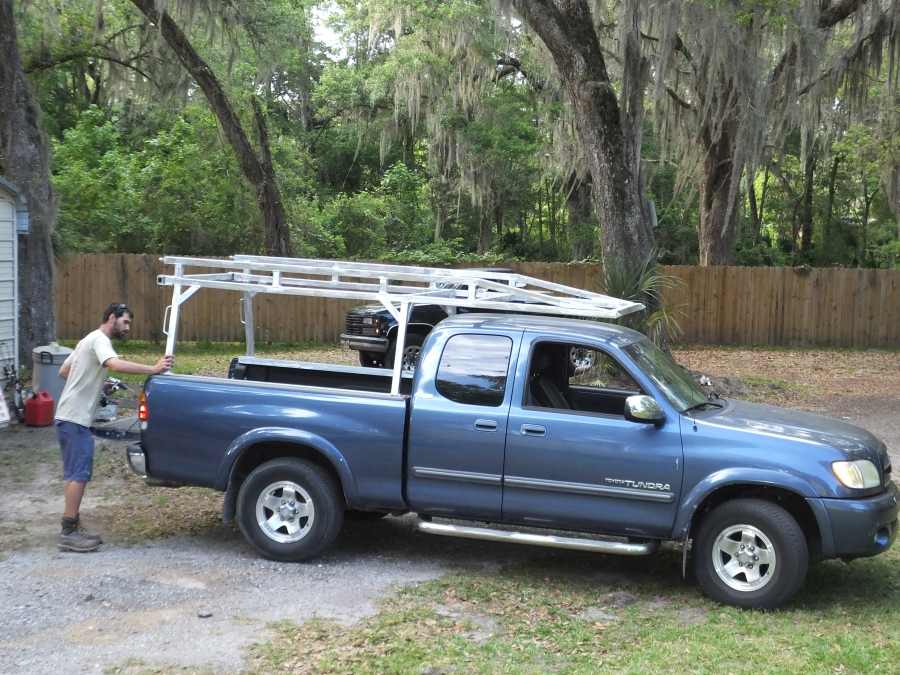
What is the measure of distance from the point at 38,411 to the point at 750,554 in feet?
28.5

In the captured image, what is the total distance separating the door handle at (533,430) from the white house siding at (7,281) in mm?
8313

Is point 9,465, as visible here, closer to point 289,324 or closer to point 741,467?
point 741,467

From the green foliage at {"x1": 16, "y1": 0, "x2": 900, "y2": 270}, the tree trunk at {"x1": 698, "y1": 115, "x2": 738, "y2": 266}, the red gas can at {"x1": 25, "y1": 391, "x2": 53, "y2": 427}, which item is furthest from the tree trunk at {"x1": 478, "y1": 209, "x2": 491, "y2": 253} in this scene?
the red gas can at {"x1": 25, "y1": 391, "x2": 53, "y2": 427}

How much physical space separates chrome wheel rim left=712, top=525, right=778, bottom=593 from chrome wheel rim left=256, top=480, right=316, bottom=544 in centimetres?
270

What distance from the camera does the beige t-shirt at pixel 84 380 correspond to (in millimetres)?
7102

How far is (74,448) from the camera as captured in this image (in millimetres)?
7133

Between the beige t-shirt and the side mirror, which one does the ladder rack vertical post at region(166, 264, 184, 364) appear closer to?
the beige t-shirt

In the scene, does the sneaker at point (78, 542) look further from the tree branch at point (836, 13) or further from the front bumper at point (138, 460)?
the tree branch at point (836, 13)

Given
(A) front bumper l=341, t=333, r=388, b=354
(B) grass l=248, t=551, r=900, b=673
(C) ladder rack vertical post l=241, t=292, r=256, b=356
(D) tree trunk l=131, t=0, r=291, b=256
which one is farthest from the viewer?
(D) tree trunk l=131, t=0, r=291, b=256

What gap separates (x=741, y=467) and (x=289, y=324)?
633 inches

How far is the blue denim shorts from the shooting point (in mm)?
7137

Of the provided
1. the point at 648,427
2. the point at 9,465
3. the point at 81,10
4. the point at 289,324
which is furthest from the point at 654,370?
the point at 81,10

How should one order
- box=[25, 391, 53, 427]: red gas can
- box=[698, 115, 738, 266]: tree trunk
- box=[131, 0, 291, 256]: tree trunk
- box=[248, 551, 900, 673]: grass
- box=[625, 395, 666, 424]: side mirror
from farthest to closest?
1. box=[698, 115, 738, 266]: tree trunk
2. box=[131, 0, 291, 256]: tree trunk
3. box=[25, 391, 53, 427]: red gas can
4. box=[625, 395, 666, 424]: side mirror
5. box=[248, 551, 900, 673]: grass

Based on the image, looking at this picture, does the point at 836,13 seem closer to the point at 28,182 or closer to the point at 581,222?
the point at 581,222
